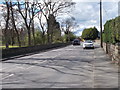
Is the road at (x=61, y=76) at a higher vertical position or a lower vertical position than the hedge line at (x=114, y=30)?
lower

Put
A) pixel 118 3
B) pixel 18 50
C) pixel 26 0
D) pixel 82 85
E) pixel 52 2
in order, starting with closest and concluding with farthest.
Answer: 1. pixel 82 85
2. pixel 118 3
3. pixel 18 50
4. pixel 26 0
5. pixel 52 2

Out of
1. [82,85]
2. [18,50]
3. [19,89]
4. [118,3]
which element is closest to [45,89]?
[19,89]

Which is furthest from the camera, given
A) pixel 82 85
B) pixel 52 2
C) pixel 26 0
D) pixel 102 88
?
pixel 52 2

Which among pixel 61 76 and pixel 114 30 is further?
pixel 114 30

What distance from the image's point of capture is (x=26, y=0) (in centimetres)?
3872

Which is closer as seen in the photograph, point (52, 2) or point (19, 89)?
point (19, 89)

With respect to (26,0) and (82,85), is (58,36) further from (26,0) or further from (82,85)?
(82,85)

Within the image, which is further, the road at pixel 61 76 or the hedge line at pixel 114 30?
the hedge line at pixel 114 30

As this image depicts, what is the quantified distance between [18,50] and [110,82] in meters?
22.3

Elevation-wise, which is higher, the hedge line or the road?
the hedge line

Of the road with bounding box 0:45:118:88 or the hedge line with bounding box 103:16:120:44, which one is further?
the hedge line with bounding box 103:16:120:44

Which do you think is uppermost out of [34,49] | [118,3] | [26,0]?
[26,0]

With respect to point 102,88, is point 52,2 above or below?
above

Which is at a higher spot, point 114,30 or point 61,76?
point 114,30
